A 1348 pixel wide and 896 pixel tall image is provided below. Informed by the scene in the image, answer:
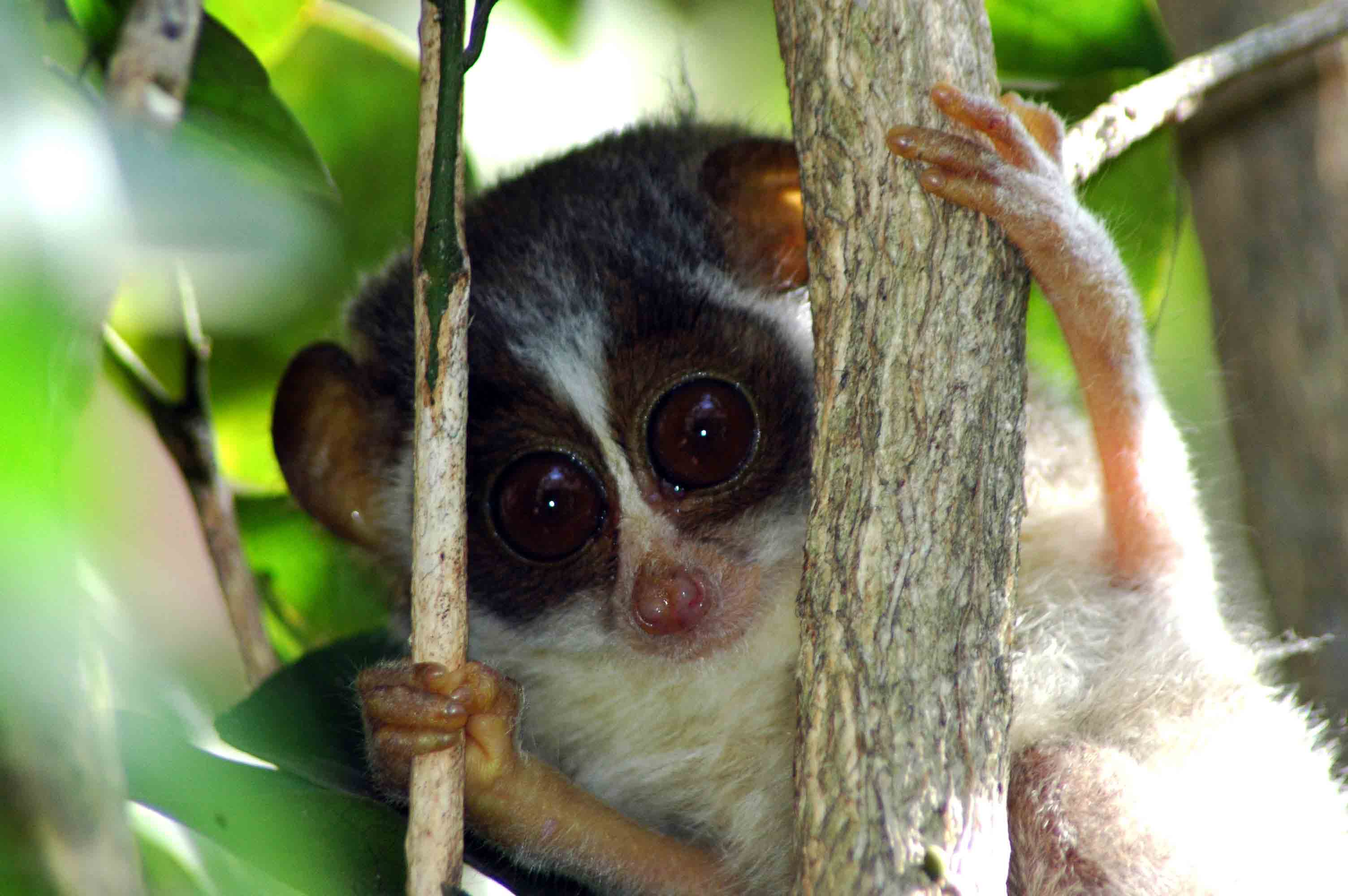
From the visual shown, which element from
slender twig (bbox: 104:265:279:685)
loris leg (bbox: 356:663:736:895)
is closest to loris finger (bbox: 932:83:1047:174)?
loris leg (bbox: 356:663:736:895)

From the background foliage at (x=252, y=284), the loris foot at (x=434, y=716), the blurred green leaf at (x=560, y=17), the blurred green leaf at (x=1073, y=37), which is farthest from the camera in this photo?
the blurred green leaf at (x=560, y=17)

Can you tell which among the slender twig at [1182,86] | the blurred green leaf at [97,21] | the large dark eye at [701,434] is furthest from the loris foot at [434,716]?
the slender twig at [1182,86]

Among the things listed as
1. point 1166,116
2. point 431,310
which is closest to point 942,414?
point 431,310

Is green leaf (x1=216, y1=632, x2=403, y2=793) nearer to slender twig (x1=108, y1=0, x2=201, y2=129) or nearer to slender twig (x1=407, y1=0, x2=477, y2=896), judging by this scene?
slender twig (x1=407, y1=0, x2=477, y2=896)

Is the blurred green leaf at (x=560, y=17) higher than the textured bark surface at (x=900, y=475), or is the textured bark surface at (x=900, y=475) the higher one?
the blurred green leaf at (x=560, y=17)

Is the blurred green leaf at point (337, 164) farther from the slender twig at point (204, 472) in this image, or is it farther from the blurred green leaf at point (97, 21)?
the blurred green leaf at point (97, 21)

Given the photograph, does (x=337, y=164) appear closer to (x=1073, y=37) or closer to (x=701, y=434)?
(x=701, y=434)
